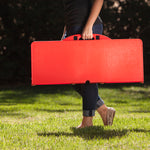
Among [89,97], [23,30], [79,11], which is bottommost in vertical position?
[23,30]

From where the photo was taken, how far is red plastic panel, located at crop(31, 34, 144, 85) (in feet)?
9.39

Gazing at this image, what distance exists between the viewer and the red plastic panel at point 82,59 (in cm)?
286

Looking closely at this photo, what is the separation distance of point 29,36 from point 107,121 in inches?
411

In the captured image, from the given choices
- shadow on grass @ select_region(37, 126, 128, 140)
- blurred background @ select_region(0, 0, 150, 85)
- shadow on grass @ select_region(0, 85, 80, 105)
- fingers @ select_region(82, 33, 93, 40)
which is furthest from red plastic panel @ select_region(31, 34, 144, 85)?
blurred background @ select_region(0, 0, 150, 85)

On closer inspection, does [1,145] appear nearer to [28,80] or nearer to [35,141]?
[35,141]

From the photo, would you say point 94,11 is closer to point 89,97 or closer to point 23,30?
point 89,97

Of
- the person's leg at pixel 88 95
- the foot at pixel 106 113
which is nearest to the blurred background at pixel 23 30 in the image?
the foot at pixel 106 113

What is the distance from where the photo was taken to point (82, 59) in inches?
113

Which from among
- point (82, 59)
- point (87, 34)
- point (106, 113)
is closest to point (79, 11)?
point (87, 34)

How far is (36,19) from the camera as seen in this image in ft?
43.4

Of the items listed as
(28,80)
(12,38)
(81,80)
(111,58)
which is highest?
(111,58)

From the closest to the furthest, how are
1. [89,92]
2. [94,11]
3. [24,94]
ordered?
[94,11] → [89,92] → [24,94]

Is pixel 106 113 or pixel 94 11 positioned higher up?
pixel 94 11

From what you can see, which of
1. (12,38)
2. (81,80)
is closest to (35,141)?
(81,80)
